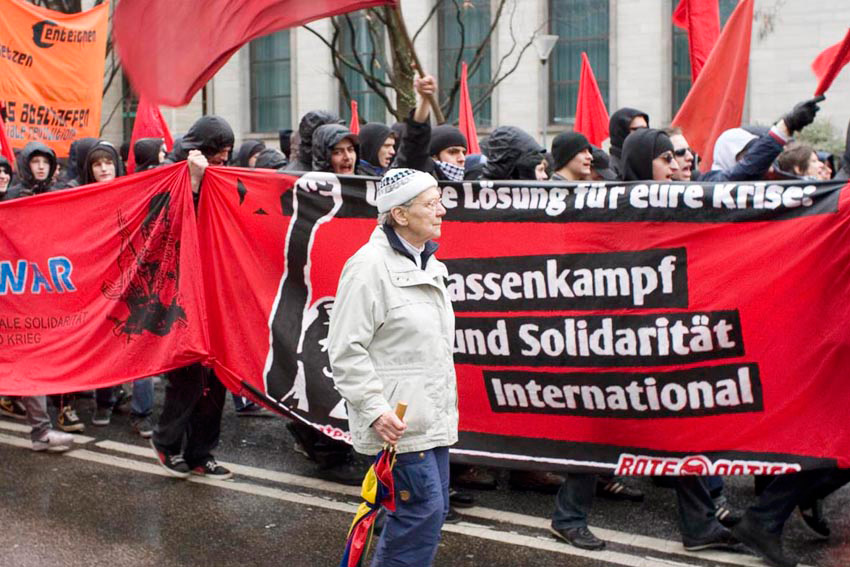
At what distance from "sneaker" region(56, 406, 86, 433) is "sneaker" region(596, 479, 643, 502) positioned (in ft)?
12.1

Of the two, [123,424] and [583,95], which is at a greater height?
[583,95]

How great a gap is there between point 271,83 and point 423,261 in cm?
2149

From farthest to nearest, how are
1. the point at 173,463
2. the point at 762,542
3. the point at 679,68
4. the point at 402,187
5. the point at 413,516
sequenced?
1. the point at 679,68
2. the point at 173,463
3. the point at 762,542
4. the point at 402,187
5. the point at 413,516

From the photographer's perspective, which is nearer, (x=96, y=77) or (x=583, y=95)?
(x=583, y=95)

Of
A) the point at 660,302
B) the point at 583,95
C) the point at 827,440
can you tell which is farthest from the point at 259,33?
the point at 583,95

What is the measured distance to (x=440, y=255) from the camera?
18.5ft

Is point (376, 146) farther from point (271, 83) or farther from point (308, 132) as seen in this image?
point (271, 83)

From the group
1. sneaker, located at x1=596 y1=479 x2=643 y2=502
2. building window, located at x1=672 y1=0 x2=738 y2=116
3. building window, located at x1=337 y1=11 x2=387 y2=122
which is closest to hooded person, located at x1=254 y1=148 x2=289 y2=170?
sneaker, located at x1=596 y1=479 x2=643 y2=502

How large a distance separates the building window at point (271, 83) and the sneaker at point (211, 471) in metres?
18.8

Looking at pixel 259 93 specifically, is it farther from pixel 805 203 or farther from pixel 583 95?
pixel 805 203

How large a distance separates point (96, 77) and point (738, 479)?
7.66 m

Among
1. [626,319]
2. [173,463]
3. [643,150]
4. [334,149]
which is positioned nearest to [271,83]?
[334,149]

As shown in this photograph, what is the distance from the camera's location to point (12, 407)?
324 inches

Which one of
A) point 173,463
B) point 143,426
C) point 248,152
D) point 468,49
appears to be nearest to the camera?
point 173,463
